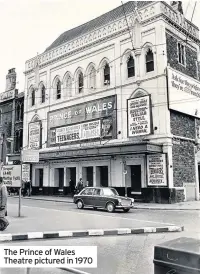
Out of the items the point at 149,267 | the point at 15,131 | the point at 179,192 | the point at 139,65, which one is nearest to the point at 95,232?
the point at 149,267

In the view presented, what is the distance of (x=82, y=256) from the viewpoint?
11.3 feet

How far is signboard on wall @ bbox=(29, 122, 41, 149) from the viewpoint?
2745cm

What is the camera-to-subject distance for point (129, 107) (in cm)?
2077

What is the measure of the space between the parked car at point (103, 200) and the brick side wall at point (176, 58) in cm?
966

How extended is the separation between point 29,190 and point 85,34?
1360 cm

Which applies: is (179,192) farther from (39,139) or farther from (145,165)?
(39,139)

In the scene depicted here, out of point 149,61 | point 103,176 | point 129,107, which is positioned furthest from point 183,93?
point 103,176

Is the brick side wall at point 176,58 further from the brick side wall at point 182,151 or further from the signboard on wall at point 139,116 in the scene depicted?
the brick side wall at point 182,151

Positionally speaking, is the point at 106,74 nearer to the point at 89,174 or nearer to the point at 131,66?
the point at 131,66

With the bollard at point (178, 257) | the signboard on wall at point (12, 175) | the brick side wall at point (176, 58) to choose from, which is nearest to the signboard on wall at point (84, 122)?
the brick side wall at point (176, 58)

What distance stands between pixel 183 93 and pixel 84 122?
7674 millimetres

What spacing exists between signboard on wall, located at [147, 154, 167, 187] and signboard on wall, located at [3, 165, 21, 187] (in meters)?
9.63

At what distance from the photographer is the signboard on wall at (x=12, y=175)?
1183cm
